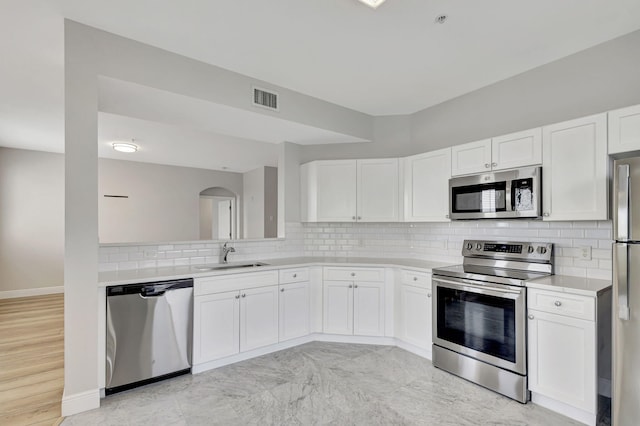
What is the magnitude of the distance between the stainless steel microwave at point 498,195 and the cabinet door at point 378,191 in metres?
0.72

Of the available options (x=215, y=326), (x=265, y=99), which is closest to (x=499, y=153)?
(x=265, y=99)

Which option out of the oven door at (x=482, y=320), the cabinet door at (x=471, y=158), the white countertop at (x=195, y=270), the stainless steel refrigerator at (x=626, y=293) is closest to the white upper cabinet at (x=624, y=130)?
the stainless steel refrigerator at (x=626, y=293)

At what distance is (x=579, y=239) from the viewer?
268 centimetres

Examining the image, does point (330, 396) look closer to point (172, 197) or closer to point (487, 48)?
point (487, 48)

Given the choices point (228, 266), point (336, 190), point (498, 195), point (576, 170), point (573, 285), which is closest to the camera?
point (573, 285)

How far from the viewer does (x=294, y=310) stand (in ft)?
11.7

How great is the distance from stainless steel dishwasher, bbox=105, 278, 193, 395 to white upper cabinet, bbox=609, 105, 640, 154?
3.39 meters

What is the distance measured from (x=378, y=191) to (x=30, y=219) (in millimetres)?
6197

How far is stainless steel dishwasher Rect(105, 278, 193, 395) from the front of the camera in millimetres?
2514

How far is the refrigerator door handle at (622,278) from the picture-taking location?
76.2 inches

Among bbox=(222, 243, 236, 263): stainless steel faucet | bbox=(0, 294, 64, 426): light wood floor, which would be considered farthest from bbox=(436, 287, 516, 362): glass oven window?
bbox=(0, 294, 64, 426): light wood floor

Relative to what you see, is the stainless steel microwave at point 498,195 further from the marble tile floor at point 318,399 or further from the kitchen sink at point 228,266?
the kitchen sink at point 228,266

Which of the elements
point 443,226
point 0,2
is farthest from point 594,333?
point 0,2

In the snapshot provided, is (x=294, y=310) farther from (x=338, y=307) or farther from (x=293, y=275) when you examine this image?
(x=338, y=307)
